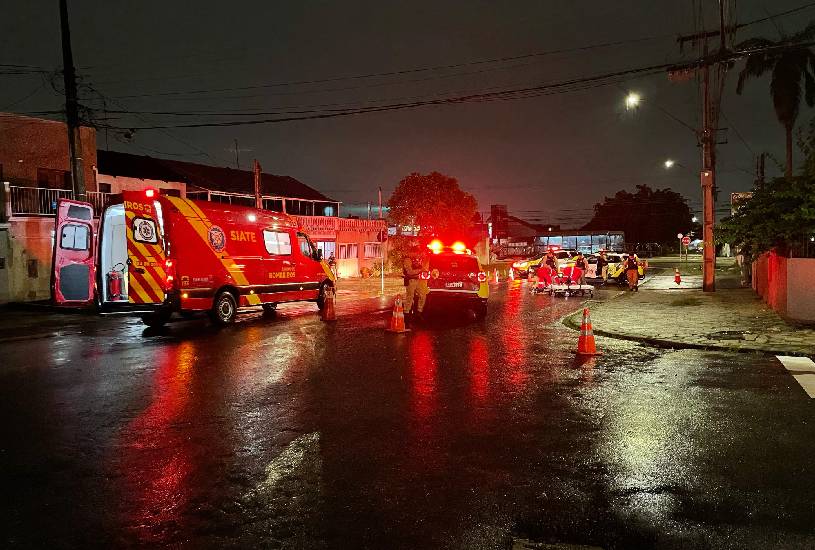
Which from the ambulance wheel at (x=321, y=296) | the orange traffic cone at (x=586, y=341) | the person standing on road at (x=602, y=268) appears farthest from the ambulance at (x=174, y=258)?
the person standing on road at (x=602, y=268)

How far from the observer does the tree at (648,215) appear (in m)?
102

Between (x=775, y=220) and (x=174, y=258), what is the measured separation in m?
14.2

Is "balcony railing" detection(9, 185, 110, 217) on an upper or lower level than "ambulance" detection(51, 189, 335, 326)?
upper

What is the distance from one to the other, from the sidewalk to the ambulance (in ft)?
25.2

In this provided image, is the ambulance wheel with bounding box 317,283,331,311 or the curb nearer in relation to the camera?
the curb

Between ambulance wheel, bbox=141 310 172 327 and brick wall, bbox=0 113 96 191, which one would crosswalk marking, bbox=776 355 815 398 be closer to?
ambulance wheel, bbox=141 310 172 327

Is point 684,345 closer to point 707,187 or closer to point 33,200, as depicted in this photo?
point 707,187

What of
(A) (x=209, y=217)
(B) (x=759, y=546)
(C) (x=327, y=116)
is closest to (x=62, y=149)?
(C) (x=327, y=116)

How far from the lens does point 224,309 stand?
1535 cm

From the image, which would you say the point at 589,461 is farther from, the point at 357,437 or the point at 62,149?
the point at 62,149

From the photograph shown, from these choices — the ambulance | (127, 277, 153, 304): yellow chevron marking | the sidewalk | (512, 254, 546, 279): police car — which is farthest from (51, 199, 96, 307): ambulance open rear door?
(512, 254, 546, 279): police car

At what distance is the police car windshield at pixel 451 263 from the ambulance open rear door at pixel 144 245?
6344 mm

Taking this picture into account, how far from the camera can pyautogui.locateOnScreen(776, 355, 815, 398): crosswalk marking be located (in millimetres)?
8219

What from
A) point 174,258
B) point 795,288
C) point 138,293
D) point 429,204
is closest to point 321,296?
point 174,258
